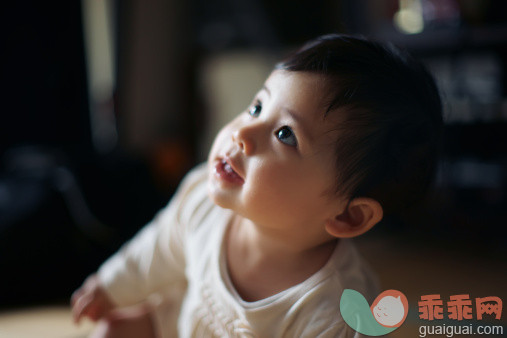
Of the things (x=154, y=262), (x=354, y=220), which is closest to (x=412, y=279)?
(x=354, y=220)

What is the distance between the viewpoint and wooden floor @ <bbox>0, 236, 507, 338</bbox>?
0.54 meters

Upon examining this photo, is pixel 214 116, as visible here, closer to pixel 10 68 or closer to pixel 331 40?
pixel 10 68

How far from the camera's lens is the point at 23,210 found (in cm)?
97

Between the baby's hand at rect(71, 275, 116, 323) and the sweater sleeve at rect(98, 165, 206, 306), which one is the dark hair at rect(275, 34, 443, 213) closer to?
the sweater sleeve at rect(98, 165, 206, 306)

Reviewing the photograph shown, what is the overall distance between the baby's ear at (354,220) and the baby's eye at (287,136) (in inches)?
3.7

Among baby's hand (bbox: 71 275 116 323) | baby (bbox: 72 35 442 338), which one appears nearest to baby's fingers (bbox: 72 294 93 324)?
baby's hand (bbox: 71 275 116 323)

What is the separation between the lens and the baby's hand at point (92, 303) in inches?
25.2

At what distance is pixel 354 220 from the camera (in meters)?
0.50

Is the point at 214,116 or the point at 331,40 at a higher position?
the point at 331,40

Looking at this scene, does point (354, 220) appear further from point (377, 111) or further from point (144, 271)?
point (144, 271)

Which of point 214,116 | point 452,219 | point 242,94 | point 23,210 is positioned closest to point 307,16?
point 242,94

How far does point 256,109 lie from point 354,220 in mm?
169

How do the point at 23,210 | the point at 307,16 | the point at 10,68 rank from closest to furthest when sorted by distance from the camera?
1. the point at 23,210
2. the point at 10,68
3. the point at 307,16

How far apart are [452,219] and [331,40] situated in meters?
1.10
